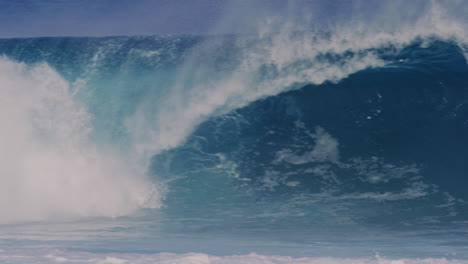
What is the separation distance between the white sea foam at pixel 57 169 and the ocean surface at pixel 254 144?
3 cm

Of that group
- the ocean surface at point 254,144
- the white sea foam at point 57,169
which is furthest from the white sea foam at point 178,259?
the white sea foam at point 57,169

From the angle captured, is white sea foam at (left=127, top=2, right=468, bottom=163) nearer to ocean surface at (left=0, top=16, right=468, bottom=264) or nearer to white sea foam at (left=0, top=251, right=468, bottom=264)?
ocean surface at (left=0, top=16, right=468, bottom=264)

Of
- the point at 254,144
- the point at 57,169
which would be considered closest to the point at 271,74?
the point at 254,144

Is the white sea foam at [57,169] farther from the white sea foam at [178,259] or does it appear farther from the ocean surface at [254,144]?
the white sea foam at [178,259]

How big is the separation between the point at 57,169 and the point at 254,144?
14.8 ft

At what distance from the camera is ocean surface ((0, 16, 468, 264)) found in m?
7.32

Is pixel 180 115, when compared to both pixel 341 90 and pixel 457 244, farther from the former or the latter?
pixel 457 244

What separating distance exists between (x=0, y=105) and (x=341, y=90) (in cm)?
833

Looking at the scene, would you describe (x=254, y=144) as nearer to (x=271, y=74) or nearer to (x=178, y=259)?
(x=271, y=74)

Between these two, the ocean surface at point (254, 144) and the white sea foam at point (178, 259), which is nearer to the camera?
the ocean surface at point (254, 144)

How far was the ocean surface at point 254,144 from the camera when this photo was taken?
7.32 metres

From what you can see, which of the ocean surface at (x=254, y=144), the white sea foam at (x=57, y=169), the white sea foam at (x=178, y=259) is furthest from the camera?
the white sea foam at (x=178, y=259)

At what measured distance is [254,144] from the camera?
787 cm

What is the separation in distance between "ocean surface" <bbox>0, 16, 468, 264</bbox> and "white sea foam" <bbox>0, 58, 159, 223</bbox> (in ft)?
0.10
